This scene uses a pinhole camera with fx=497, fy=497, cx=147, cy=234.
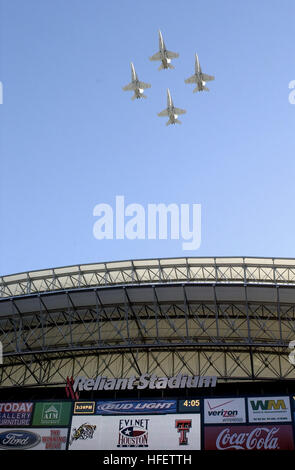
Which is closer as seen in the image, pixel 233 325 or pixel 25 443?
pixel 25 443

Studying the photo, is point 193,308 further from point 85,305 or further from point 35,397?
point 35,397

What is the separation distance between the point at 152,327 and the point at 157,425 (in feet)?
40.9

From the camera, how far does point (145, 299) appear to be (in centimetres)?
4328

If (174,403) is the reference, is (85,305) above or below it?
above

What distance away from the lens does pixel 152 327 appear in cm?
4606

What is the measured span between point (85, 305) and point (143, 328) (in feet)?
19.0

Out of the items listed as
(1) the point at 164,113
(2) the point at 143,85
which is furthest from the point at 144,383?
(2) the point at 143,85

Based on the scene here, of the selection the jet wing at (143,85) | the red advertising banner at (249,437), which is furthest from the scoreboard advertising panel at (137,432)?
the jet wing at (143,85)

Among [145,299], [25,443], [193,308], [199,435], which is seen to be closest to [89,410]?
[25,443]

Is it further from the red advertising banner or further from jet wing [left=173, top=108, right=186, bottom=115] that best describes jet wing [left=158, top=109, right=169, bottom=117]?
the red advertising banner

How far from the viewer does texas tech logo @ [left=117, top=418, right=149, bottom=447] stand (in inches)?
1336

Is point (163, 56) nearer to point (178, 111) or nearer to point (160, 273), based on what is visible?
point (178, 111)

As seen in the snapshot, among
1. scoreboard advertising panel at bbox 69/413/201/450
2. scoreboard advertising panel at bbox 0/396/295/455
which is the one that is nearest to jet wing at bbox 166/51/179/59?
scoreboard advertising panel at bbox 0/396/295/455
